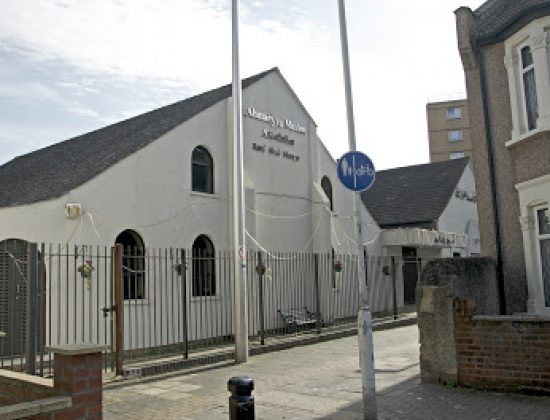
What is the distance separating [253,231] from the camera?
1639cm

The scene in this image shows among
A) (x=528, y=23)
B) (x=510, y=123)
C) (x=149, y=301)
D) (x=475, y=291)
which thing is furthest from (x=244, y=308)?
(x=528, y=23)

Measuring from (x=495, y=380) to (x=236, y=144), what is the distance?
22.1ft

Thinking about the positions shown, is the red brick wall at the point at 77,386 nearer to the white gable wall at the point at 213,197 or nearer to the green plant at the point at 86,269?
the green plant at the point at 86,269

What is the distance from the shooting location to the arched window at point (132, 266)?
1309 cm

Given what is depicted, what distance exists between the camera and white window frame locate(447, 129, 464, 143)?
210 ft

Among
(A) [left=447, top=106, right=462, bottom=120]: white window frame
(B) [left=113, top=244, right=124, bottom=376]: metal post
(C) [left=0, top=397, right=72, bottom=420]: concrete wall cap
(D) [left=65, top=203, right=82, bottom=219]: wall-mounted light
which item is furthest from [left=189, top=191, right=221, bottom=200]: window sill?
(A) [left=447, top=106, right=462, bottom=120]: white window frame

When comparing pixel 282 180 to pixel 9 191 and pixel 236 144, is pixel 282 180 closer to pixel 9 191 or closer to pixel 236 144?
pixel 236 144

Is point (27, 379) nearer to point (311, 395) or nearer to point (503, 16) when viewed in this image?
point (311, 395)

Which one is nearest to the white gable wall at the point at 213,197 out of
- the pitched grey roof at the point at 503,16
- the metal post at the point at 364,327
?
the metal post at the point at 364,327

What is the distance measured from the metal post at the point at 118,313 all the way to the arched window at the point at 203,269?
14.3 ft

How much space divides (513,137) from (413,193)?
18310 millimetres

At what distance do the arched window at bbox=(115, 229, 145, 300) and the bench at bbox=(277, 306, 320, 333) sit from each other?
5041 millimetres

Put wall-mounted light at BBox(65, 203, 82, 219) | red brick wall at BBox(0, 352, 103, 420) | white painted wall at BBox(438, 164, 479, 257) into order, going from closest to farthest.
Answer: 1. red brick wall at BBox(0, 352, 103, 420)
2. wall-mounted light at BBox(65, 203, 82, 219)
3. white painted wall at BBox(438, 164, 479, 257)

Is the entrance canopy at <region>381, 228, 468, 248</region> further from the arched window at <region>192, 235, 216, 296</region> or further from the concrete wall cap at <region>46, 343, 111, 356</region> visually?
the concrete wall cap at <region>46, 343, 111, 356</region>
